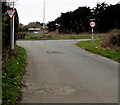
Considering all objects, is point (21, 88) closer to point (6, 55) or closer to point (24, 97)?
point (24, 97)

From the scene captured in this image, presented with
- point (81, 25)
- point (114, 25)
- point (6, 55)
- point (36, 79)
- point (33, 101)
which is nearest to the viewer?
point (33, 101)

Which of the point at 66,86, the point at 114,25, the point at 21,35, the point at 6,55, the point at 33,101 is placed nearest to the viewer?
the point at 33,101

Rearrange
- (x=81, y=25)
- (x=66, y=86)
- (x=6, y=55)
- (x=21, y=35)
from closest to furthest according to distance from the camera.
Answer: (x=66, y=86)
(x=6, y=55)
(x=21, y=35)
(x=81, y=25)

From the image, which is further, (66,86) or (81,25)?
(81,25)

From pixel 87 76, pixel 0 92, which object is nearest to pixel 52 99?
pixel 0 92

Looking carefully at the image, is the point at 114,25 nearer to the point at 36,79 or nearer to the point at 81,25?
the point at 81,25

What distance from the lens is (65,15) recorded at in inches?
2589

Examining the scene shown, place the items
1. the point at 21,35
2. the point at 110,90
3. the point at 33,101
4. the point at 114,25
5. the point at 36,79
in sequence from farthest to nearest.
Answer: the point at 114,25 < the point at 21,35 < the point at 36,79 < the point at 110,90 < the point at 33,101

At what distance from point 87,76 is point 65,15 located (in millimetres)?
58361

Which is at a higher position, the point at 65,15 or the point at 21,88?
the point at 65,15

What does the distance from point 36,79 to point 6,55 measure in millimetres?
4890

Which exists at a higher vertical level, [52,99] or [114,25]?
[114,25]

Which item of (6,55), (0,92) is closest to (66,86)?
(0,92)

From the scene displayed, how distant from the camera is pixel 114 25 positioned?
54250 millimetres
